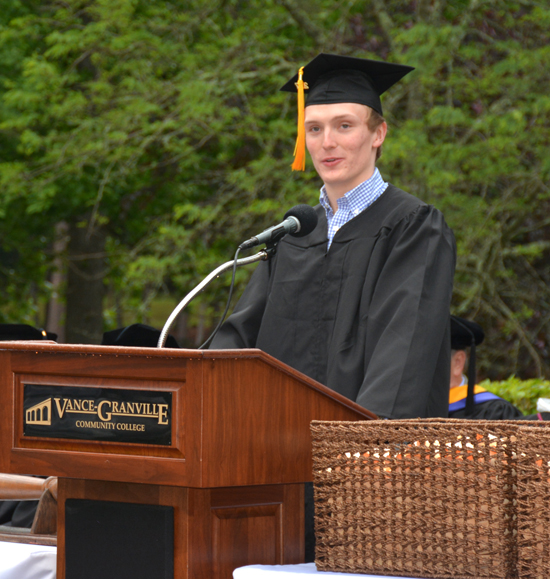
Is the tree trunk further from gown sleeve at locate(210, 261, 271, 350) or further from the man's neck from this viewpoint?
the man's neck

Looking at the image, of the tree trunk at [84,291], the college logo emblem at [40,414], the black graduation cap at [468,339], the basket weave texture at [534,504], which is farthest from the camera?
the tree trunk at [84,291]

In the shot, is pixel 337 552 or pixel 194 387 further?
pixel 337 552

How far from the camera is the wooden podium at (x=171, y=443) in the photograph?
174cm

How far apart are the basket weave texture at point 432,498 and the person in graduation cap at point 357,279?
18.9 inches

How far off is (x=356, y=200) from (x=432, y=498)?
132cm

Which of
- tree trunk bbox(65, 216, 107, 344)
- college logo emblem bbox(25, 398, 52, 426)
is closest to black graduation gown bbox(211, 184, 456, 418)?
college logo emblem bbox(25, 398, 52, 426)

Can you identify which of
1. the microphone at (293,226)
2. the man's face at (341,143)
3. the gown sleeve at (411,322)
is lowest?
the gown sleeve at (411,322)

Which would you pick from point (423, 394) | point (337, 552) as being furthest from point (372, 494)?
point (423, 394)

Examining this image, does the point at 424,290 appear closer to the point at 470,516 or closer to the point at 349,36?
the point at 470,516

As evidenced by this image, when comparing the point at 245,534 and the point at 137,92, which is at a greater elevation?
Result: the point at 137,92

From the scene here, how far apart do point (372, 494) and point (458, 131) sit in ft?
20.0

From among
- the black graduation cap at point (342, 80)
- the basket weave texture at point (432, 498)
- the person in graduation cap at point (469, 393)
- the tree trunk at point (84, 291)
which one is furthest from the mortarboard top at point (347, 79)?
the tree trunk at point (84, 291)

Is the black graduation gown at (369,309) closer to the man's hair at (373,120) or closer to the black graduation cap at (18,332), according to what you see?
the man's hair at (373,120)

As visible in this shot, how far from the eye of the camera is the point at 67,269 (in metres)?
11.9
